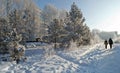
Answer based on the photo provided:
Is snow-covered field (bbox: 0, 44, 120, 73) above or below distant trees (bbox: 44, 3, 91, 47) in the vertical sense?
below

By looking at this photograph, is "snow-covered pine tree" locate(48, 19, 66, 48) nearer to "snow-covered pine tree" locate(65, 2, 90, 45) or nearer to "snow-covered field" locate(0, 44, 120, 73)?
"snow-covered pine tree" locate(65, 2, 90, 45)

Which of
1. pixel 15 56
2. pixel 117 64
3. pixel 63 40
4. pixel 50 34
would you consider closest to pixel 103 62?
pixel 117 64

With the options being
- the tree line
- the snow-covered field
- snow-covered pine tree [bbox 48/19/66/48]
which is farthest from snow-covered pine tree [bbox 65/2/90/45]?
the snow-covered field

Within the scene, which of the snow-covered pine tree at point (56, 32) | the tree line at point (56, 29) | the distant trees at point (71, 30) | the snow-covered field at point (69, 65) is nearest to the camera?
the snow-covered field at point (69, 65)

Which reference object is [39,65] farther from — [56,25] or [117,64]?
[56,25]

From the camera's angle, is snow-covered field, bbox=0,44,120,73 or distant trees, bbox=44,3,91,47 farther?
distant trees, bbox=44,3,91,47

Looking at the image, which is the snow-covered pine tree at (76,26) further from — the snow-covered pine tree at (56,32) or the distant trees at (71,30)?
the snow-covered pine tree at (56,32)

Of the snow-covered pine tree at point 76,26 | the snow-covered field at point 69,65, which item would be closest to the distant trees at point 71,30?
the snow-covered pine tree at point 76,26

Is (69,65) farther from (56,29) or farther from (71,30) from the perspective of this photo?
(56,29)

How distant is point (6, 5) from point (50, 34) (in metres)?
21.5

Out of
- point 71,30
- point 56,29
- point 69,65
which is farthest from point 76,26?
point 69,65

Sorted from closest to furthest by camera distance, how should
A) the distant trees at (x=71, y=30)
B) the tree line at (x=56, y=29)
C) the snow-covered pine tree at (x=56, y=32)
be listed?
1. the tree line at (x=56, y=29)
2. the distant trees at (x=71, y=30)
3. the snow-covered pine tree at (x=56, y=32)

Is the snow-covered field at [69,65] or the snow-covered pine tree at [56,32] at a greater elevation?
the snow-covered pine tree at [56,32]

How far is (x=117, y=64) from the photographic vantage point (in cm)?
2617
